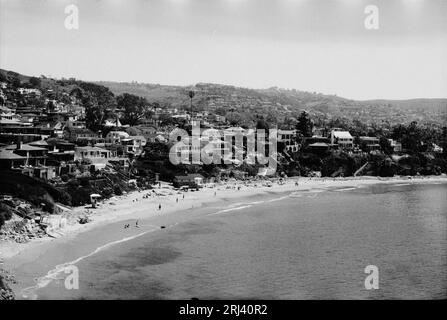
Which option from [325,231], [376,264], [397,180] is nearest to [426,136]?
[397,180]

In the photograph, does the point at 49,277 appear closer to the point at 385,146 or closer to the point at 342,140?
the point at 342,140

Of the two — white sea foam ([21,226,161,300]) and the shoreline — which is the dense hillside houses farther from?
white sea foam ([21,226,161,300])

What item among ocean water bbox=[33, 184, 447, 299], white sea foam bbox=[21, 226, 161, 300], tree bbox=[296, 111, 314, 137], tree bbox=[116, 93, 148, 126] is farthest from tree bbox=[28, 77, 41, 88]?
white sea foam bbox=[21, 226, 161, 300]

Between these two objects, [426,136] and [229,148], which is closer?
[229,148]

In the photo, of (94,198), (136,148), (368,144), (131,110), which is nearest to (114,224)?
(94,198)

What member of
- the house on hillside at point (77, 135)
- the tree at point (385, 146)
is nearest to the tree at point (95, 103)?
the house on hillside at point (77, 135)

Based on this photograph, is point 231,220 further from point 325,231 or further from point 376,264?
point 376,264

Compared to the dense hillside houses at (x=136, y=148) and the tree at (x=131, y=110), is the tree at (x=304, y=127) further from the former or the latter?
the tree at (x=131, y=110)
